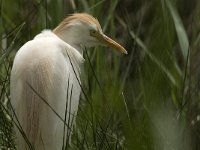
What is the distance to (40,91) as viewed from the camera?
1436mm

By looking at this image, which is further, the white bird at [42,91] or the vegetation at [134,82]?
the white bird at [42,91]

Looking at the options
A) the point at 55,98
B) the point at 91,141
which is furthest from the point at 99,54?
the point at 55,98

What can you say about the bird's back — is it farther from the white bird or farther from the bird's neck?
the bird's neck

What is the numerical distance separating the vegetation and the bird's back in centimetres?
11

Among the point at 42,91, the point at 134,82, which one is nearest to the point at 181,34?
the point at 134,82

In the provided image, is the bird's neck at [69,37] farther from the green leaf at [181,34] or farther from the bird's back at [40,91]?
the green leaf at [181,34]

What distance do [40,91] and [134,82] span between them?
0.37 metres

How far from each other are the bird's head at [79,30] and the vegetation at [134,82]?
0.23 ft

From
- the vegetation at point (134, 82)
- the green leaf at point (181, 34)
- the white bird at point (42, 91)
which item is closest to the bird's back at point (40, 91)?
the white bird at point (42, 91)

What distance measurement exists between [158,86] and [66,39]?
34.3 inches

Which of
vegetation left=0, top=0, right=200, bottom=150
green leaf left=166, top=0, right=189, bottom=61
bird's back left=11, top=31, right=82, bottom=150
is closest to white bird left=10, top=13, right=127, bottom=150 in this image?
bird's back left=11, top=31, right=82, bottom=150

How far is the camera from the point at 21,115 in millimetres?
1449

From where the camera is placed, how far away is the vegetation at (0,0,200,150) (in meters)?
0.86

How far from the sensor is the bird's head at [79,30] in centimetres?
167
